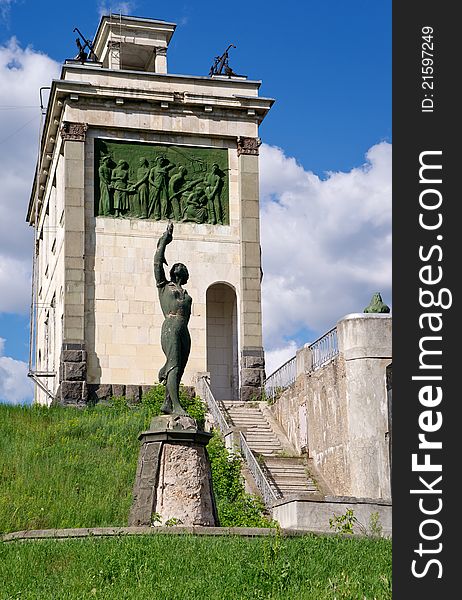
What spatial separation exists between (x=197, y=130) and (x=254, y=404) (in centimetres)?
935

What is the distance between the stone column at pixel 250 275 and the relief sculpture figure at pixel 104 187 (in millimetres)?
4161

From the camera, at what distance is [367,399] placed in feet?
81.1

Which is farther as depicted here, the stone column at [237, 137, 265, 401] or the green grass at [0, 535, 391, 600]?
the stone column at [237, 137, 265, 401]

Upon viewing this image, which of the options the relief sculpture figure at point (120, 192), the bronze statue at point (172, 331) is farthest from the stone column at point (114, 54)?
the bronze statue at point (172, 331)

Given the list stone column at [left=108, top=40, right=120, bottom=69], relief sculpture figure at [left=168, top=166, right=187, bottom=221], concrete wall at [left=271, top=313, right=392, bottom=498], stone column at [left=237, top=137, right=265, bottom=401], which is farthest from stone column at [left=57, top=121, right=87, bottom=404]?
concrete wall at [left=271, top=313, right=392, bottom=498]

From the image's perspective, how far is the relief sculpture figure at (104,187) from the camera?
116 ft

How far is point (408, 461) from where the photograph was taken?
332 inches

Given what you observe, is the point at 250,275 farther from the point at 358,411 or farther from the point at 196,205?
the point at 358,411

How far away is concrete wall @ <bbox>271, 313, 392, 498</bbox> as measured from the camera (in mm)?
24297

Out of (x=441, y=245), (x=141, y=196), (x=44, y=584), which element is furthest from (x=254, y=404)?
(x=441, y=245)

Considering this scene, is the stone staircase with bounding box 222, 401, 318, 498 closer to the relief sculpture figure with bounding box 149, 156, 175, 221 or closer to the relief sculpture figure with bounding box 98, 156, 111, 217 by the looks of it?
the relief sculpture figure with bounding box 149, 156, 175, 221

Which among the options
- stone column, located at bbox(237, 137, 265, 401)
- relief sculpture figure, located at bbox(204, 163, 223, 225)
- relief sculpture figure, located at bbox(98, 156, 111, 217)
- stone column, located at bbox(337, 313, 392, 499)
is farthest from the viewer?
relief sculpture figure, located at bbox(204, 163, 223, 225)

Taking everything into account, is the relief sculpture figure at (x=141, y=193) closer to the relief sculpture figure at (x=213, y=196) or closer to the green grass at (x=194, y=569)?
the relief sculpture figure at (x=213, y=196)

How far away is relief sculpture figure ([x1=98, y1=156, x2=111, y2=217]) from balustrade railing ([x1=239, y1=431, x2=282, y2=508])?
1120cm
